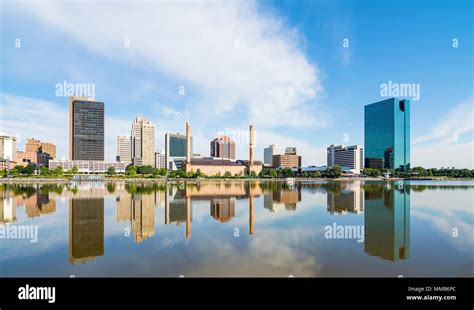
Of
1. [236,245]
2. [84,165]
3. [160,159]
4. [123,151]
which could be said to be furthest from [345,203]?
[123,151]

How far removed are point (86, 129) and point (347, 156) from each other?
164326 mm

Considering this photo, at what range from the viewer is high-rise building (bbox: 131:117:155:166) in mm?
162500

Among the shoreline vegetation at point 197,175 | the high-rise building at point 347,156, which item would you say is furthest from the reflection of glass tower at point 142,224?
the high-rise building at point 347,156

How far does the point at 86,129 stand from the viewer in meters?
134

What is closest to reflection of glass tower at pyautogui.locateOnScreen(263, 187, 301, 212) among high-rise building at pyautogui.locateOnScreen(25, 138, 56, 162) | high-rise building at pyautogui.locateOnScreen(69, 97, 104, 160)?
high-rise building at pyautogui.locateOnScreen(69, 97, 104, 160)

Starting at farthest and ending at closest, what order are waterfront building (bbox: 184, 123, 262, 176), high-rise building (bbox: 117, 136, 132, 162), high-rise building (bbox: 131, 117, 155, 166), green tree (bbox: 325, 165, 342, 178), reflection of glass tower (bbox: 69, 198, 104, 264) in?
high-rise building (bbox: 117, 136, 132, 162) → high-rise building (bbox: 131, 117, 155, 166) → green tree (bbox: 325, 165, 342, 178) → waterfront building (bbox: 184, 123, 262, 176) → reflection of glass tower (bbox: 69, 198, 104, 264)

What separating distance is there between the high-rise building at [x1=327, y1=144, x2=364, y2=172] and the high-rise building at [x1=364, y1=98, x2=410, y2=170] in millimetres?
16719

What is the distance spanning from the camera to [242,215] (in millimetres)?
18922

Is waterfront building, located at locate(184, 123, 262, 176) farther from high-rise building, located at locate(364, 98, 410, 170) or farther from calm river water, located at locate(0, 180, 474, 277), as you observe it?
calm river water, located at locate(0, 180, 474, 277)

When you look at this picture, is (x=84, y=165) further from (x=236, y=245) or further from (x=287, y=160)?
(x=236, y=245)
